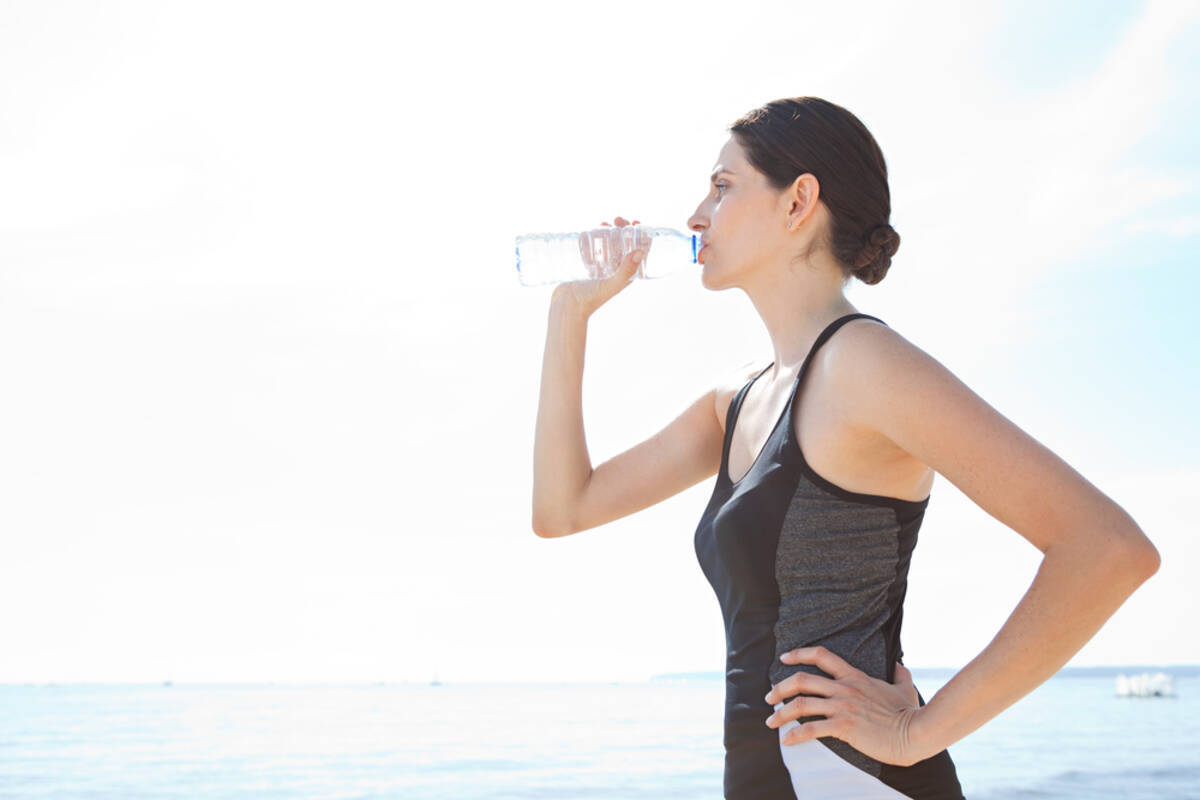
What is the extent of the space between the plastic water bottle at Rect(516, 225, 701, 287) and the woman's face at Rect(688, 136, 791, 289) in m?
0.04

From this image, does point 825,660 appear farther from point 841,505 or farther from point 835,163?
point 835,163

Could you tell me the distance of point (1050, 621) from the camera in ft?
4.77

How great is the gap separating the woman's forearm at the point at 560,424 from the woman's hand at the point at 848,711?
0.69m

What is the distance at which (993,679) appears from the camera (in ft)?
4.86

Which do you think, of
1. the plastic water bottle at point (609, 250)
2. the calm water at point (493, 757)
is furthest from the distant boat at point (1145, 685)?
the plastic water bottle at point (609, 250)

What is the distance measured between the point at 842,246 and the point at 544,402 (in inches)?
26.1

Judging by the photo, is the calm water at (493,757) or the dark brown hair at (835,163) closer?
the dark brown hair at (835,163)

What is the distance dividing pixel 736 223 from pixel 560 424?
551 mm

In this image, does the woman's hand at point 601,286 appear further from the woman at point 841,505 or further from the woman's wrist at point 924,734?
the woman's wrist at point 924,734

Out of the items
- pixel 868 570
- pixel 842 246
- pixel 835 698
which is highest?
pixel 842 246

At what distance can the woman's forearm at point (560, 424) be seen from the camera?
217cm

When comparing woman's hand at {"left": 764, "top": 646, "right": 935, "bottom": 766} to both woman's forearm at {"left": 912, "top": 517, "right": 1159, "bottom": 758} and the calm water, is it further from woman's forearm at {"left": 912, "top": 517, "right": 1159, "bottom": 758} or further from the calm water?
the calm water

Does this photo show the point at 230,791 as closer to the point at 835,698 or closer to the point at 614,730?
the point at 614,730

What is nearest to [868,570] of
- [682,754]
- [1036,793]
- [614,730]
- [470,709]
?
[1036,793]
